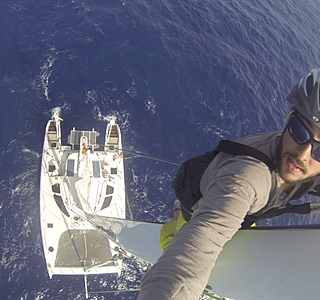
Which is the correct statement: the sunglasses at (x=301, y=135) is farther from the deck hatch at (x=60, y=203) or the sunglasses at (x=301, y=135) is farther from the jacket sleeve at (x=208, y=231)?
the deck hatch at (x=60, y=203)

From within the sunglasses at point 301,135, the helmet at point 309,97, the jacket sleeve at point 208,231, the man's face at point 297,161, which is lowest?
the jacket sleeve at point 208,231

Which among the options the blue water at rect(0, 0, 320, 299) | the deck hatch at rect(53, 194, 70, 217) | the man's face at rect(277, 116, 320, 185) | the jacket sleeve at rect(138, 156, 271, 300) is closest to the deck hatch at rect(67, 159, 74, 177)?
the deck hatch at rect(53, 194, 70, 217)

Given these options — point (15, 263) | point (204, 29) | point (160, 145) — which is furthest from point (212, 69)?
point (15, 263)

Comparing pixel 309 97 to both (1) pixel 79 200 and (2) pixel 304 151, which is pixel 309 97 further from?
(1) pixel 79 200

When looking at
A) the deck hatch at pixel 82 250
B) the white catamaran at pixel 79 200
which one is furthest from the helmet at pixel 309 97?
the deck hatch at pixel 82 250

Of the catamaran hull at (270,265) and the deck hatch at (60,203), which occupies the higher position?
the catamaran hull at (270,265)

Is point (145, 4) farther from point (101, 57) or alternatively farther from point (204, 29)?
point (101, 57)

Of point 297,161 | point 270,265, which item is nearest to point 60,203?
point 270,265
